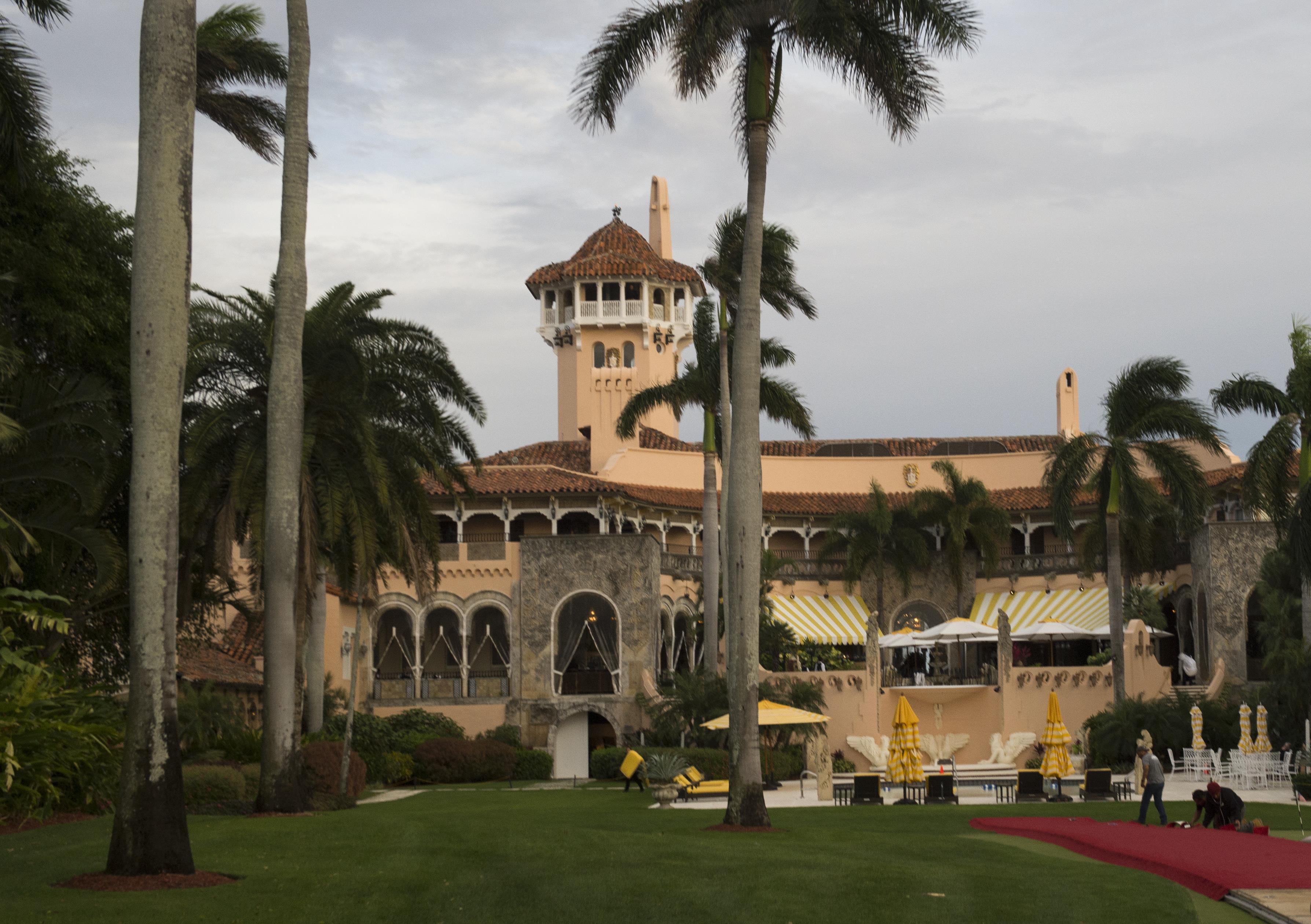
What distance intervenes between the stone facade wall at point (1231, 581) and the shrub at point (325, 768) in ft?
104

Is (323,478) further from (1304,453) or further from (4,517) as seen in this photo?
(1304,453)

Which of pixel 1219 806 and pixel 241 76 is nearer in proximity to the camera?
pixel 1219 806

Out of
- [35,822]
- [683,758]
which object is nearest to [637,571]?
[683,758]

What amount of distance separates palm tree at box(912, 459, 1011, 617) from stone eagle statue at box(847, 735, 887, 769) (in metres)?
13.2

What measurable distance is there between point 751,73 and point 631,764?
1799 centimetres

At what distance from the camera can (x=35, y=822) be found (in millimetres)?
20359

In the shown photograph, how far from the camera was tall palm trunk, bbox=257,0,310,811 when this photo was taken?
70.1 feet

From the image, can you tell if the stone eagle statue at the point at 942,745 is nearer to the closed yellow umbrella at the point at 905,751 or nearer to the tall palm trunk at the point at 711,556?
the tall palm trunk at the point at 711,556

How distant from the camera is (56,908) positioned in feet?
39.7

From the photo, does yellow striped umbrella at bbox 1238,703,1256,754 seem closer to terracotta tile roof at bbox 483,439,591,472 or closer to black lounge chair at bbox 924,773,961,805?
black lounge chair at bbox 924,773,961,805

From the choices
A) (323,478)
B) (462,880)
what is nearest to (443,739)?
(323,478)

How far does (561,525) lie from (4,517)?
3851 cm

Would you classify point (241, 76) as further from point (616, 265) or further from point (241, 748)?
point (616, 265)

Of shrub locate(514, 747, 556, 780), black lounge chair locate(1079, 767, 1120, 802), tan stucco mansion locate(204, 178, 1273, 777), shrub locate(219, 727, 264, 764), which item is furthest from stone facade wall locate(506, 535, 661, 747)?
black lounge chair locate(1079, 767, 1120, 802)
